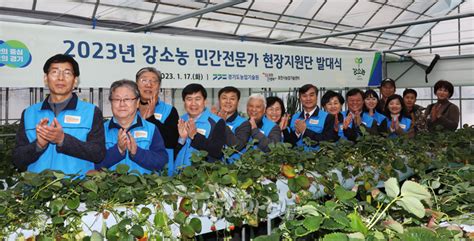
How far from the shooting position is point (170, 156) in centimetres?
307

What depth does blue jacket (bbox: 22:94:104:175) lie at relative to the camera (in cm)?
232

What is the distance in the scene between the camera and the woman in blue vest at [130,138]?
237cm

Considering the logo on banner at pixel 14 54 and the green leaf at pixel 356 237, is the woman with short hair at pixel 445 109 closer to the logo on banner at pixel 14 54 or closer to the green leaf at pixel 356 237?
the logo on banner at pixel 14 54

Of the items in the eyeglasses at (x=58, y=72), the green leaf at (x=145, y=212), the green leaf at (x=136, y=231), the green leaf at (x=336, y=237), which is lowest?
the green leaf at (x=136, y=231)

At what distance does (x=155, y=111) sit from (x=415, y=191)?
7.82 feet

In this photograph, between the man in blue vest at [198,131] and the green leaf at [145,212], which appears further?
the man in blue vest at [198,131]

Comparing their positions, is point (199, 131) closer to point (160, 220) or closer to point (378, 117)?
point (160, 220)

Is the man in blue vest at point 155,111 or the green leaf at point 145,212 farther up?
the man in blue vest at point 155,111

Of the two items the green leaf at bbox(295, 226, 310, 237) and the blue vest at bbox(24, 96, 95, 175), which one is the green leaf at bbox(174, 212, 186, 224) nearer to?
the green leaf at bbox(295, 226, 310, 237)

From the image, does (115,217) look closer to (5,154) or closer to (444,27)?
(5,154)

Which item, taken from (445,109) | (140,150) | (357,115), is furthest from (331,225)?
(445,109)

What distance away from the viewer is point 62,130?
218cm

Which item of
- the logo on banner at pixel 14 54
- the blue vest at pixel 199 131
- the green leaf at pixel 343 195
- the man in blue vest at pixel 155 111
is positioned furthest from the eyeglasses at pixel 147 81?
the green leaf at pixel 343 195

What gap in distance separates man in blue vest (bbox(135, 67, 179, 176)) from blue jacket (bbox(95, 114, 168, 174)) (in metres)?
0.44
